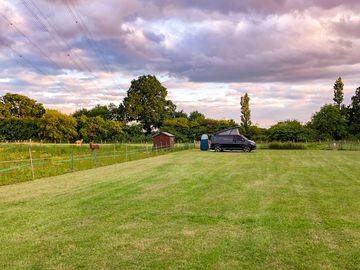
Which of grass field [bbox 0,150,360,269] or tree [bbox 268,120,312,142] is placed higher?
tree [bbox 268,120,312,142]

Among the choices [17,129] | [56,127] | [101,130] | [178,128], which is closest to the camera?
[178,128]

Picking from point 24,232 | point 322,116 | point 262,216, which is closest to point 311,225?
point 262,216

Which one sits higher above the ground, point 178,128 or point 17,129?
point 17,129

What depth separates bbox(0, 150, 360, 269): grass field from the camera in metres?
5.01

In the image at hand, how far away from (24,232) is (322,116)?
67.4m

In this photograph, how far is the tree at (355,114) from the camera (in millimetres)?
66625

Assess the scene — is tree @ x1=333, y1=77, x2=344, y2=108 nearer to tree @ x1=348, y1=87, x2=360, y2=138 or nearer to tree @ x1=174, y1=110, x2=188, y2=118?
tree @ x1=348, y1=87, x2=360, y2=138

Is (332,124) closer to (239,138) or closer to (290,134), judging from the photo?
(290,134)

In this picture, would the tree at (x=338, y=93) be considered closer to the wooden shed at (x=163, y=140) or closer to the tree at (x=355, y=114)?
the tree at (x=355, y=114)

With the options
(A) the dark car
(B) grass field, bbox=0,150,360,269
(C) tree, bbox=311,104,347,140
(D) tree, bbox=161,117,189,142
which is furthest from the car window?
(C) tree, bbox=311,104,347,140

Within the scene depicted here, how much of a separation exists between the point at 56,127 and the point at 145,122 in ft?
61.5

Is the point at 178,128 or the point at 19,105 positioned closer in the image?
the point at 178,128

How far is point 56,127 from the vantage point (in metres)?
70.2

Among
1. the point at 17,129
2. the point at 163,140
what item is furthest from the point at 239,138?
the point at 17,129
